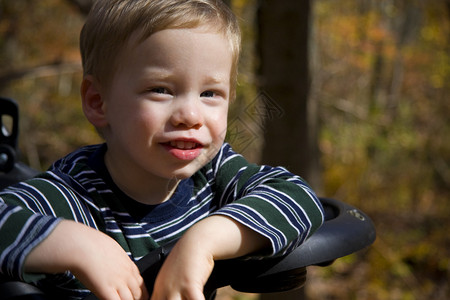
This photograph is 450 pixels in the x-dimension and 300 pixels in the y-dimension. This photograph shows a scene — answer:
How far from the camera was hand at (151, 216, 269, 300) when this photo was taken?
0.95 metres

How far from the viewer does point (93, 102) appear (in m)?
1.36

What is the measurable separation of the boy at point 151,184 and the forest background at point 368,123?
4.12m

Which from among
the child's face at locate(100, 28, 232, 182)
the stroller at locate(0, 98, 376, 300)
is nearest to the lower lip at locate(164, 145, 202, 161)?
the child's face at locate(100, 28, 232, 182)

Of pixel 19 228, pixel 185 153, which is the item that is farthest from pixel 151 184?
pixel 19 228

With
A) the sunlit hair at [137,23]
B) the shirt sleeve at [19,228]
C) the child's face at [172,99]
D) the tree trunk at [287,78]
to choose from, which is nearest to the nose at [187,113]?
the child's face at [172,99]

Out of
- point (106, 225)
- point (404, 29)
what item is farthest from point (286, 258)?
point (404, 29)

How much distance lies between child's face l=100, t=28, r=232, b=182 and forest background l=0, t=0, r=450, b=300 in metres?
4.21

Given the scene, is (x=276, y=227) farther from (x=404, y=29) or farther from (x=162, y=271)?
(x=404, y=29)

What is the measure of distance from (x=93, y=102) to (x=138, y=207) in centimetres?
26

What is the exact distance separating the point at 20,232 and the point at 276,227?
0.46 m

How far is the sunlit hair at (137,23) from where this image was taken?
1.19 m

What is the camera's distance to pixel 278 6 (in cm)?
344

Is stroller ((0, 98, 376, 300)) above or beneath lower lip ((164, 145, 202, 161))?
beneath

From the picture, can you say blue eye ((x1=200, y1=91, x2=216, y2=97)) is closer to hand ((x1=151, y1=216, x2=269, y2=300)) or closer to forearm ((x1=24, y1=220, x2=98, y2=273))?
hand ((x1=151, y1=216, x2=269, y2=300))
